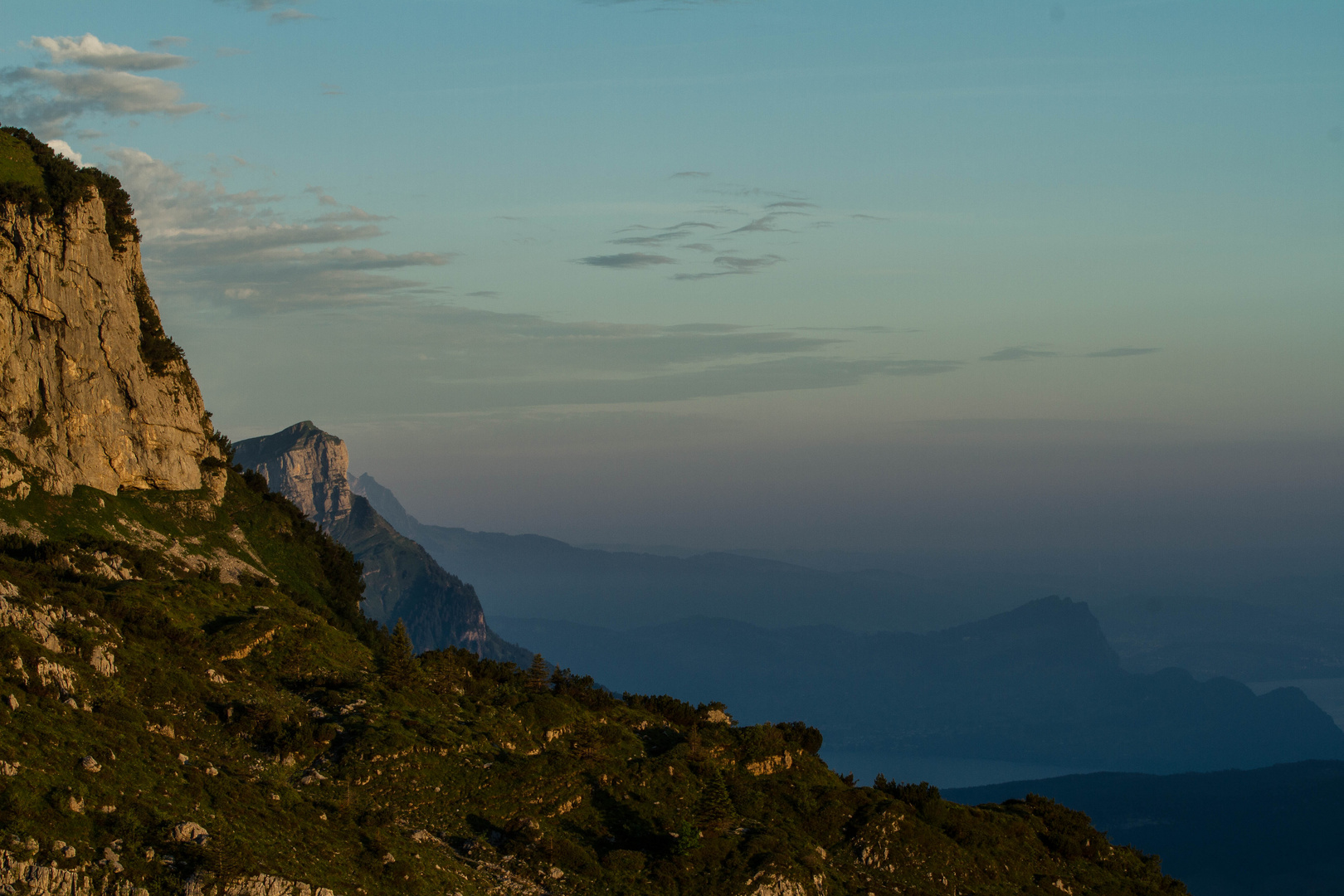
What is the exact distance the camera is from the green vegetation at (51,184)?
76.1 m

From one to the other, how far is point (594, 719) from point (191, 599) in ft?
71.9

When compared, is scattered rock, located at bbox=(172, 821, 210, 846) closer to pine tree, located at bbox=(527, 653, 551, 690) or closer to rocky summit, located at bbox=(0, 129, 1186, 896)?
rocky summit, located at bbox=(0, 129, 1186, 896)

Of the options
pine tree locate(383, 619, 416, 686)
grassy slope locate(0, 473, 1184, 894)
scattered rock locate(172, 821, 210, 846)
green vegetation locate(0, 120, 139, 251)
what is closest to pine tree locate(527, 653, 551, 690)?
grassy slope locate(0, 473, 1184, 894)


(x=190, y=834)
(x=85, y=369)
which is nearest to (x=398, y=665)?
(x=190, y=834)

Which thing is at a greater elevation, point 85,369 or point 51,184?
point 51,184

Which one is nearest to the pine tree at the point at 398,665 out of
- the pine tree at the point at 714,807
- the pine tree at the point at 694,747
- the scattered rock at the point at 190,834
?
the pine tree at the point at 694,747

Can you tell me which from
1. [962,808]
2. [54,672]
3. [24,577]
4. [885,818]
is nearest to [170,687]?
[54,672]

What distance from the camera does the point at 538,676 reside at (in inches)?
2803

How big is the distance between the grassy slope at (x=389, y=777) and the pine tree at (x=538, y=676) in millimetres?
819

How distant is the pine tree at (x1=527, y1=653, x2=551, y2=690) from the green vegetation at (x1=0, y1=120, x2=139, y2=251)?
142 feet

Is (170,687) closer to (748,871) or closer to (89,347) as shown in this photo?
(748,871)

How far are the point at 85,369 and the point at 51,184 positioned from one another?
13116 mm

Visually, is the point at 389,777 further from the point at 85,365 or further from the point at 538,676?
the point at 85,365

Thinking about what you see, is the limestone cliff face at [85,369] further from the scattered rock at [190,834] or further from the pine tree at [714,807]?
the pine tree at [714,807]
